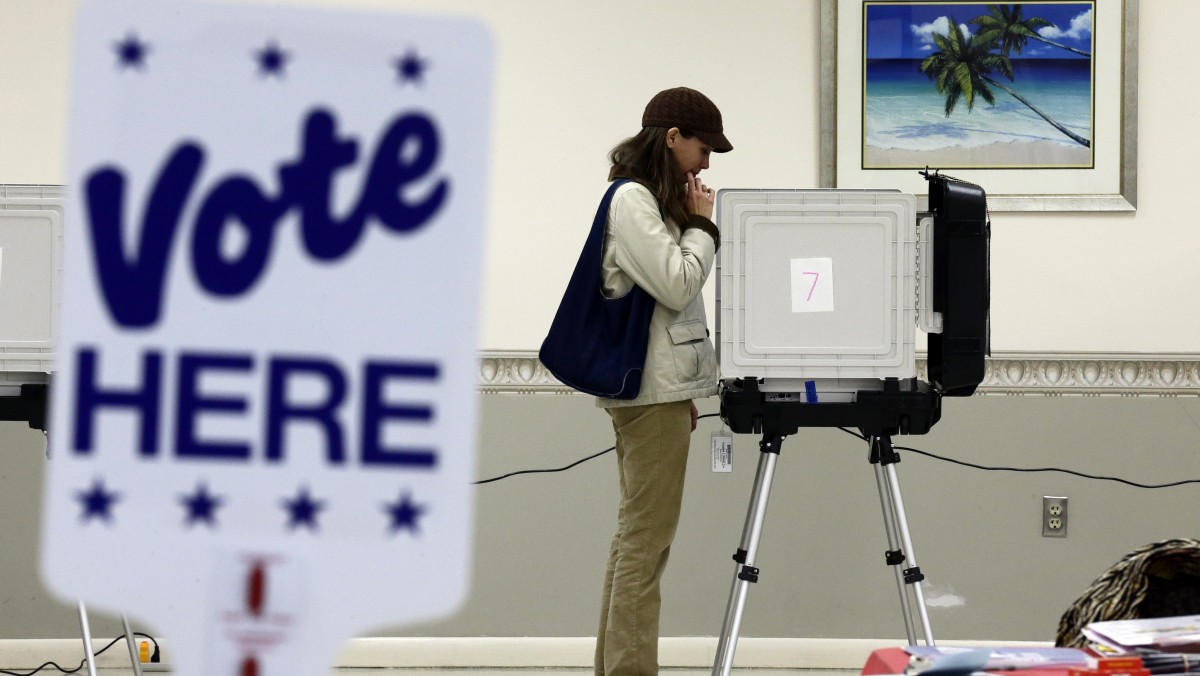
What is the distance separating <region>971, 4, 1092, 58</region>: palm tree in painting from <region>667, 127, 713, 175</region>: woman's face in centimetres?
128

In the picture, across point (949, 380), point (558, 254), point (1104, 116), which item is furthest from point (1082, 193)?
point (558, 254)

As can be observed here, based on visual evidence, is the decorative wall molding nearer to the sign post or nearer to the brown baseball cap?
the brown baseball cap

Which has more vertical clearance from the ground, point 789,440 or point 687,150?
point 687,150

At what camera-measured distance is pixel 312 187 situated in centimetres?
60

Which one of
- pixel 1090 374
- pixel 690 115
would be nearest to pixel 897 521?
pixel 690 115

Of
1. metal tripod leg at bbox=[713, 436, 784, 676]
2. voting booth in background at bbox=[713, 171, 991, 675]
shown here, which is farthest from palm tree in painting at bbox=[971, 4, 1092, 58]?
metal tripod leg at bbox=[713, 436, 784, 676]

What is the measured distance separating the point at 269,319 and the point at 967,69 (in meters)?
3.05

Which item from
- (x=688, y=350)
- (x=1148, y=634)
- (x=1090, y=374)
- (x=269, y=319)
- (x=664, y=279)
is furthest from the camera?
(x=1090, y=374)

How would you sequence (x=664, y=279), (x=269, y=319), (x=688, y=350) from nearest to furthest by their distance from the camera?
1. (x=269, y=319)
2. (x=664, y=279)
3. (x=688, y=350)

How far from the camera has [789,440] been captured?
3.31m

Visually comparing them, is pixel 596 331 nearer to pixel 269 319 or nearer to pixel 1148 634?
pixel 1148 634

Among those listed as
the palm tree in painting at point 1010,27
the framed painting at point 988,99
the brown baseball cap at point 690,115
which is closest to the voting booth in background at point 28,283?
the brown baseball cap at point 690,115

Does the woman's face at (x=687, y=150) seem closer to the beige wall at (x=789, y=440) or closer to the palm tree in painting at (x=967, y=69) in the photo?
the beige wall at (x=789, y=440)

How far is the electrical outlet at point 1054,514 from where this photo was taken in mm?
3303
